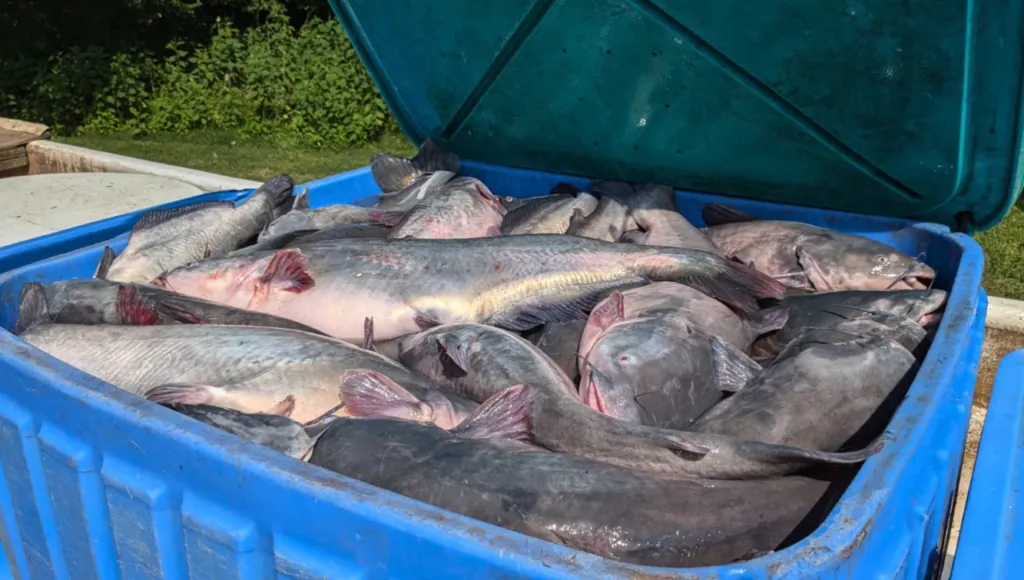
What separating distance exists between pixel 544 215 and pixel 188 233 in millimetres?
1251

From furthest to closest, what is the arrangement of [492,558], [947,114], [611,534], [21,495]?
[947,114] → [21,495] → [611,534] → [492,558]

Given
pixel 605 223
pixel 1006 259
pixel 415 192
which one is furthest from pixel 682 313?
pixel 1006 259

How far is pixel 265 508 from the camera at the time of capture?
4.19 ft

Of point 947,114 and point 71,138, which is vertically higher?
point 947,114

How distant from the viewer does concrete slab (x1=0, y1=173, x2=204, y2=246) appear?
200 inches

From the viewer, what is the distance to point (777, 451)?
149cm

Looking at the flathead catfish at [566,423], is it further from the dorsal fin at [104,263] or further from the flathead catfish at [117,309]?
the dorsal fin at [104,263]

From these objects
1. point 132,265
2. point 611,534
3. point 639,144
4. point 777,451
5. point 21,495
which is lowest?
point 21,495

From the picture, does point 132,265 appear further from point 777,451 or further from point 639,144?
point 777,451

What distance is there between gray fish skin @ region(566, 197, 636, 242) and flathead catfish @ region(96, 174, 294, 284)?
1.13m

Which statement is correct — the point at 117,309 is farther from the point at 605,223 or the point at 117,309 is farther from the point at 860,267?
the point at 860,267

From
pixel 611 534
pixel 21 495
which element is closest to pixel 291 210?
pixel 21 495

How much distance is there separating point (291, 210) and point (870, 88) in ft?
6.70

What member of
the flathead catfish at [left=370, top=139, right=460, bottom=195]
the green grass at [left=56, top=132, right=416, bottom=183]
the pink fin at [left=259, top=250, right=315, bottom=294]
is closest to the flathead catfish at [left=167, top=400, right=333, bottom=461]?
the pink fin at [left=259, top=250, right=315, bottom=294]
